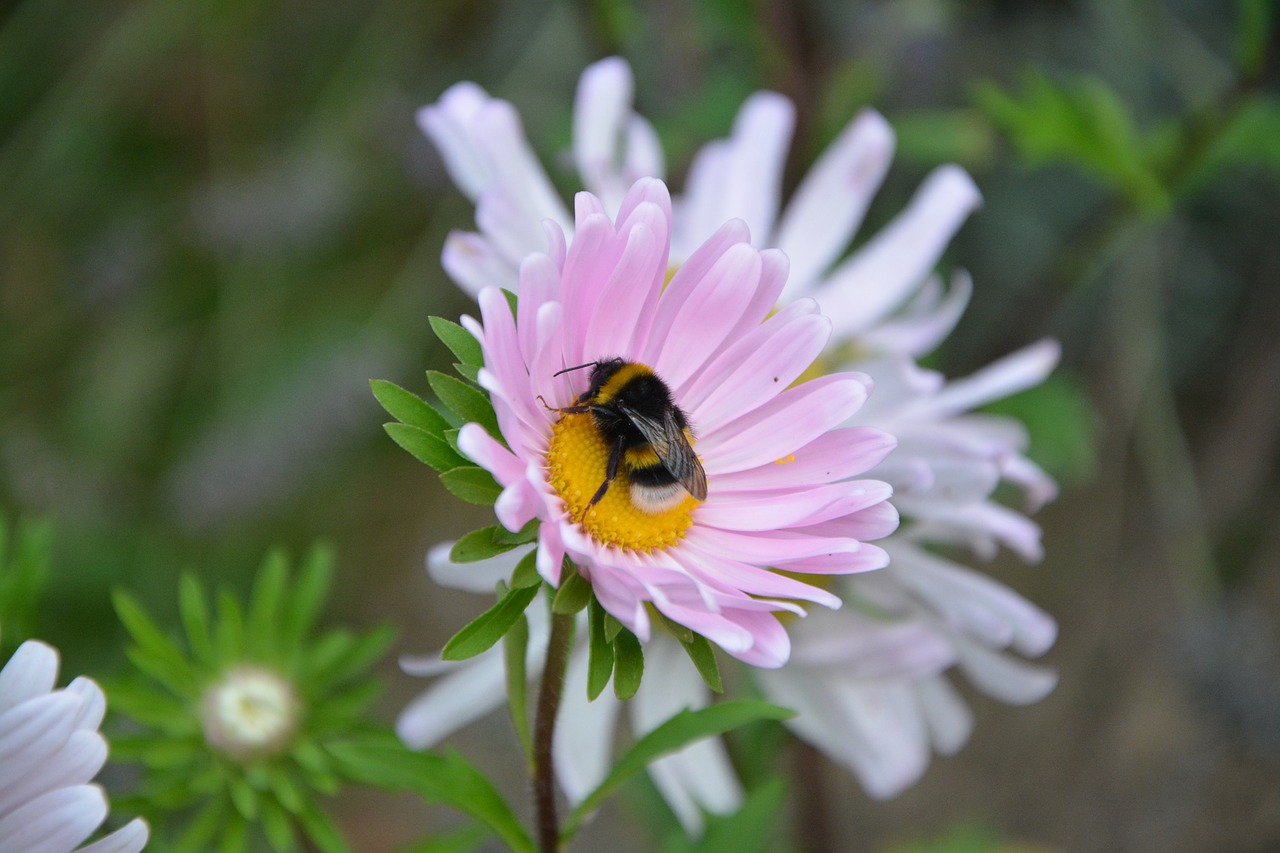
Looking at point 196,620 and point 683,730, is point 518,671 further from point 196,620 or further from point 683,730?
point 196,620

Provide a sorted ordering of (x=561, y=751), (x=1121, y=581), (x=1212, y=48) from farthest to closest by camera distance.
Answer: (x=1121, y=581)
(x=1212, y=48)
(x=561, y=751)

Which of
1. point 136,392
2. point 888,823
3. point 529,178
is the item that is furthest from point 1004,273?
point 136,392

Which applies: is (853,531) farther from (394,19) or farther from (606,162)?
(394,19)

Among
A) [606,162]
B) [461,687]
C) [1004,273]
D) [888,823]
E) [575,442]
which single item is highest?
[606,162]

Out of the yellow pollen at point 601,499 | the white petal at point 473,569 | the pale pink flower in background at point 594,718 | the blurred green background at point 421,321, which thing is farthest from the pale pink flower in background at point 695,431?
the blurred green background at point 421,321

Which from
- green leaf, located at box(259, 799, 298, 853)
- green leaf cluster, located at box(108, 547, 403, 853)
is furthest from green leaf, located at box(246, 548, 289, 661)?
green leaf, located at box(259, 799, 298, 853)

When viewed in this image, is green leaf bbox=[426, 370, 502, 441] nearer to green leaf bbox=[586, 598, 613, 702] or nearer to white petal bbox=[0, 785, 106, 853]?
green leaf bbox=[586, 598, 613, 702]
